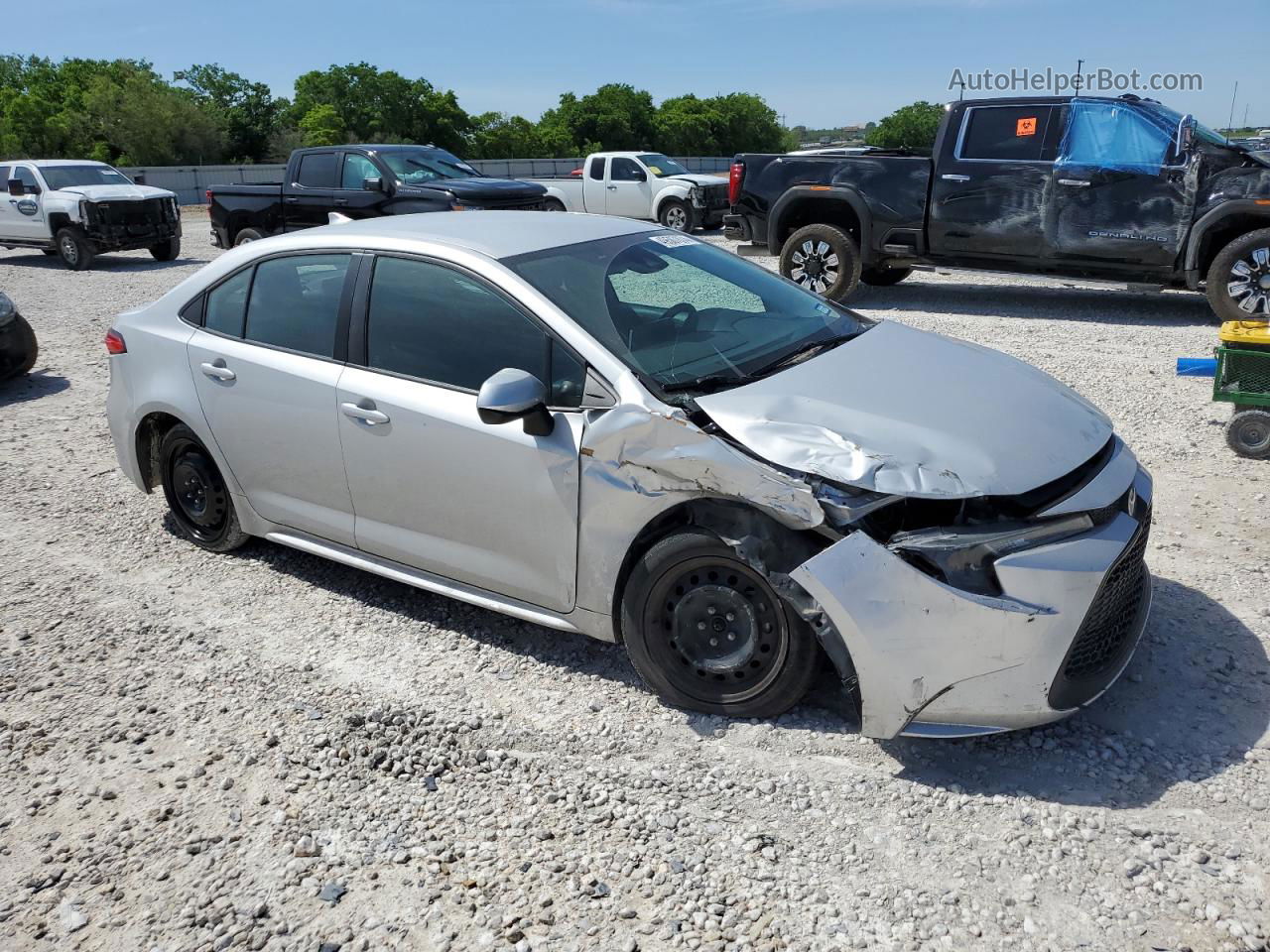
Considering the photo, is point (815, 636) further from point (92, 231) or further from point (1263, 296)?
point (92, 231)

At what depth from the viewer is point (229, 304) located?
4.73 m

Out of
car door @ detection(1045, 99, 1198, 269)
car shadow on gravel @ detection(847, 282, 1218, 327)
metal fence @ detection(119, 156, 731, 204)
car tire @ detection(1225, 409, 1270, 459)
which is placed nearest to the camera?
car tire @ detection(1225, 409, 1270, 459)

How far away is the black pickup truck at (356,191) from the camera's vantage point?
46.1ft

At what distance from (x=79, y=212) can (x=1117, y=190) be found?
1568 cm

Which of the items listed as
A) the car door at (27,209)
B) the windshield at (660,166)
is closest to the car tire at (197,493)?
the car door at (27,209)

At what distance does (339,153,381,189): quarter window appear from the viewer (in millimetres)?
14320

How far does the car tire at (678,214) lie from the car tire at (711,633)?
17.3 meters

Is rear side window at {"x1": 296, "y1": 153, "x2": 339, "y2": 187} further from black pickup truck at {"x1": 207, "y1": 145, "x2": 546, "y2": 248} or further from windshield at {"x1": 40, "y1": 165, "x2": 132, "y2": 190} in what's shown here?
windshield at {"x1": 40, "y1": 165, "x2": 132, "y2": 190}

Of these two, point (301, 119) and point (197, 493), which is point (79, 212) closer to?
point (197, 493)

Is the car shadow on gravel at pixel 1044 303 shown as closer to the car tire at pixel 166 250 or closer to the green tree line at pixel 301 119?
the car tire at pixel 166 250

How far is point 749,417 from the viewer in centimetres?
328

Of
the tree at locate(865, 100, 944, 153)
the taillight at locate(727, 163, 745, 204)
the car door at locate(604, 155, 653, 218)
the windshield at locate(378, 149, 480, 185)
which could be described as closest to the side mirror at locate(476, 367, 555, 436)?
the taillight at locate(727, 163, 745, 204)

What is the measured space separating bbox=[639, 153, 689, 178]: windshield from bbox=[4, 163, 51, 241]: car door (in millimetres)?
11100

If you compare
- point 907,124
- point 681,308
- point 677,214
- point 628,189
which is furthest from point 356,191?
point 907,124
